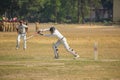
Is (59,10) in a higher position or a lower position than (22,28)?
lower

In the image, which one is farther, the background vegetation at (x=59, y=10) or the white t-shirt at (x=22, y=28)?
the background vegetation at (x=59, y=10)

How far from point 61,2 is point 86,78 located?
117343 millimetres

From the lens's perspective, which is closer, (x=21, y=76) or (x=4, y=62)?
(x=21, y=76)

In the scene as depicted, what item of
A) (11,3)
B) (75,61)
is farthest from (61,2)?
(75,61)

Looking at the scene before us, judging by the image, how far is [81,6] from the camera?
132750mm

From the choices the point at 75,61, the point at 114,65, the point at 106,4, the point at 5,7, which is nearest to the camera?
the point at 114,65

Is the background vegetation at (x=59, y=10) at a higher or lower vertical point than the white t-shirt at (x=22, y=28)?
lower

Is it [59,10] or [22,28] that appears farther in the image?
[59,10]

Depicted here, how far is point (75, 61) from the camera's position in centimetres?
2548

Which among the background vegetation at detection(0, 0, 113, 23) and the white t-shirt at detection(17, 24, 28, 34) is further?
the background vegetation at detection(0, 0, 113, 23)

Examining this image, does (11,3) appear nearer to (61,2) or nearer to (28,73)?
(61,2)

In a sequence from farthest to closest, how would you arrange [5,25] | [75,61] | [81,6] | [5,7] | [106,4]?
[106,4] → [81,6] → [5,7] → [5,25] → [75,61]

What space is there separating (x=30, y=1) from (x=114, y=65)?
102m

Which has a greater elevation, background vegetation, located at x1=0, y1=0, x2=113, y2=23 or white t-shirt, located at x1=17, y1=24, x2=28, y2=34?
white t-shirt, located at x1=17, y1=24, x2=28, y2=34
